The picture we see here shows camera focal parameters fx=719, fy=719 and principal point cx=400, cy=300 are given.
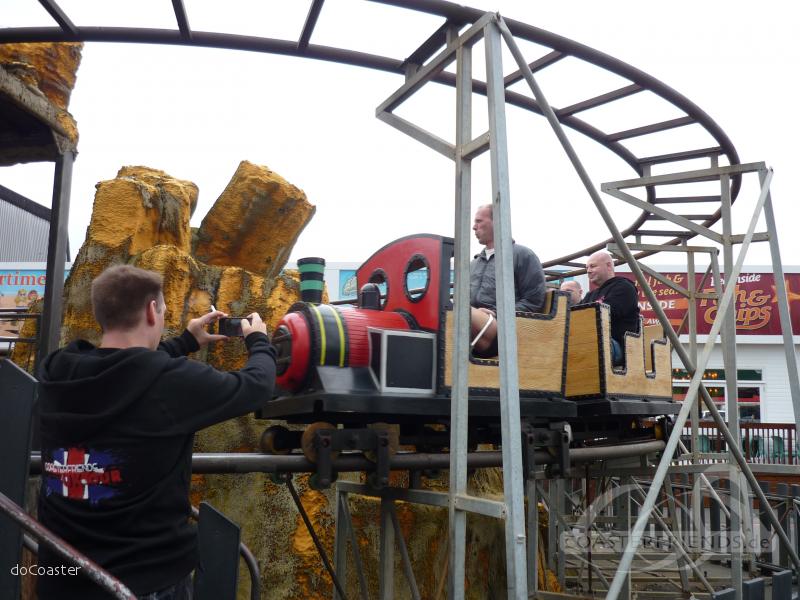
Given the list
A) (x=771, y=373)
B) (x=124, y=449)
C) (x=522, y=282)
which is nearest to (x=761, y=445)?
(x=771, y=373)

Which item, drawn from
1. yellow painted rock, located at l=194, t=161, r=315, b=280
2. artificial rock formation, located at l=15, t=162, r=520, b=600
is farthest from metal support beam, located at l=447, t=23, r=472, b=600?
yellow painted rock, located at l=194, t=161, r=315, b=280

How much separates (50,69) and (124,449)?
19.8ft

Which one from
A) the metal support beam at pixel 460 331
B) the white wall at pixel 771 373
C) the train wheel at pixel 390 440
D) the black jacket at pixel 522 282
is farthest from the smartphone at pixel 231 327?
the white wall at pixel 771 373

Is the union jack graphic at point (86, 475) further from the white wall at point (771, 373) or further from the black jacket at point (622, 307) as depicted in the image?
the white wall at point (771, 373)

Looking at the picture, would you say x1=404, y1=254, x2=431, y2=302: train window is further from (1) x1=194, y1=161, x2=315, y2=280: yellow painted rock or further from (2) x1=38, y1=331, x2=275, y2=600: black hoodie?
(1) x1=194, y1=161, x2=315, y2=280: yellow painted rock

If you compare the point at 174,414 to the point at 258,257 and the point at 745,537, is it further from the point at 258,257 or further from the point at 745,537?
the point at 258,257

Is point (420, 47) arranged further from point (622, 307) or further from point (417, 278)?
point (622, 307)

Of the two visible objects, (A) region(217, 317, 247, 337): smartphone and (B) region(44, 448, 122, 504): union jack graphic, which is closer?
(B) region(44, 448, 122, 504): union jack graphic

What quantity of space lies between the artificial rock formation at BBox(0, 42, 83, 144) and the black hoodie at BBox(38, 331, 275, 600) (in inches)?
180

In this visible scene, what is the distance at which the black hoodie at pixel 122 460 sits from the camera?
1.82 metres

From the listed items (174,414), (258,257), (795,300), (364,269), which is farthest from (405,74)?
(795,300)

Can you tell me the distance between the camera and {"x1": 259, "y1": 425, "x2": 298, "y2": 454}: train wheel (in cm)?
328

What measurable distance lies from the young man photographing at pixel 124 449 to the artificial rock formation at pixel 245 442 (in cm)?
404

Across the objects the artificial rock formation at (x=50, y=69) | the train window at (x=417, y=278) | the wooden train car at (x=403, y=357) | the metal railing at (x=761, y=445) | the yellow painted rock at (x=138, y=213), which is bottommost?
the metal railing at (x=761, y=445)
